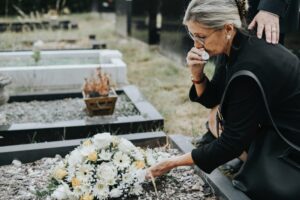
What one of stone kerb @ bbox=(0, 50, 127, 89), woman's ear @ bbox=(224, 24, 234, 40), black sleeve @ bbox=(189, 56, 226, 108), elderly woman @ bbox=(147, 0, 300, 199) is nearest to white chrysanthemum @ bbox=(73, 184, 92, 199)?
elderly woman @ bbox=(147, 0, 300, 199)

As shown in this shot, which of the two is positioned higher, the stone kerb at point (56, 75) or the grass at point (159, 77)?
the stone kerb at point (56, 75)

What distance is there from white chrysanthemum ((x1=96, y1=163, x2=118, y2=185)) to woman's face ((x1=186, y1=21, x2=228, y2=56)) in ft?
2.76

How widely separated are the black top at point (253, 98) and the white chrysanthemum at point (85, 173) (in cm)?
61

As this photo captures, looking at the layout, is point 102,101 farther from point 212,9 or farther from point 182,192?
point 212,9

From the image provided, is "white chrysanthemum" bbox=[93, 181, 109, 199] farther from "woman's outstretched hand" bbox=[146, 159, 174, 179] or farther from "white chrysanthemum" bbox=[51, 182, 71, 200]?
"woman's outstretched hand" bbox=[146, 159, 174, 179]

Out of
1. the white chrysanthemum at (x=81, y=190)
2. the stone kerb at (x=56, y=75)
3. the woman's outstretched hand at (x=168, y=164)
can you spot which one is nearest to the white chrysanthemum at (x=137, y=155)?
the woman's outstretched hand at (x=168, y=164)

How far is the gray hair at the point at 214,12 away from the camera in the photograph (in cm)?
204

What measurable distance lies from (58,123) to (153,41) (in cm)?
582

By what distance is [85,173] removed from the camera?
2520 millimetres

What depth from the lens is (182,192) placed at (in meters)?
2.73

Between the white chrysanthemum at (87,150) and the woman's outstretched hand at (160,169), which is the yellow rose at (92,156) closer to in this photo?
the white chrysanthemum at (87,150)

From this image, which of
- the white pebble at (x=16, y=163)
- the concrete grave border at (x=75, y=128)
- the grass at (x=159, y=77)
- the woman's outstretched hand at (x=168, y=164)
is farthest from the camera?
the grass at (x=159, y=77)

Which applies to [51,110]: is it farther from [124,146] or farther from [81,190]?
[81,190]

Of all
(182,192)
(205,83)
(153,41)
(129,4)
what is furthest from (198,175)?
(129,4)
